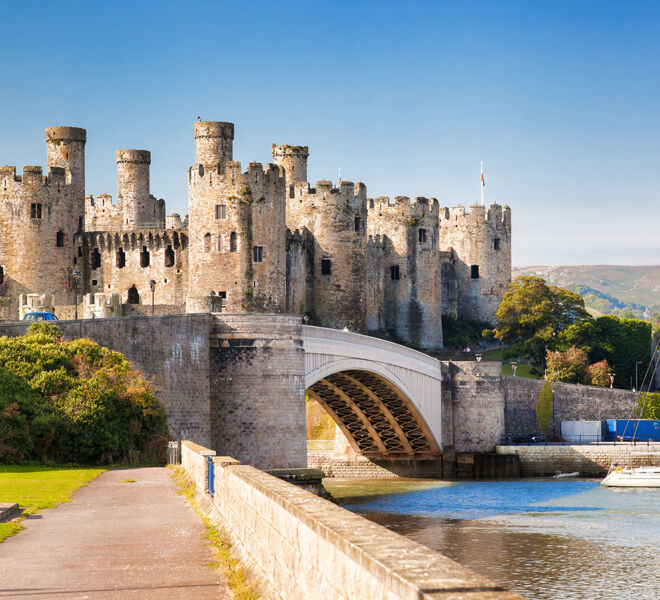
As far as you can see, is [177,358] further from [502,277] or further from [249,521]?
[502,277]

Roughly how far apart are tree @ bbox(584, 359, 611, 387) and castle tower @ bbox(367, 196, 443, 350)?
1069 centimetres

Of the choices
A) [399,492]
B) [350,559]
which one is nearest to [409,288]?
[399,492]

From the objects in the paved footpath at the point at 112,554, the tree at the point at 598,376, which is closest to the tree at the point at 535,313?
the tree at the point at 598,376

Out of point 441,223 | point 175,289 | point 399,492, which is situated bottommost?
point 399,492

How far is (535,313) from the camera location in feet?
271

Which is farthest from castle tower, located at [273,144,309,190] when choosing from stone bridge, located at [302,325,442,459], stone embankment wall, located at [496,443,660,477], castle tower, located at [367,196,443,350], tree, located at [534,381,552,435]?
stone embankment wall, located at [496,443,660,477]

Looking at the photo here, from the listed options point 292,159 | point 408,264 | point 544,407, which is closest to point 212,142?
point 292,159

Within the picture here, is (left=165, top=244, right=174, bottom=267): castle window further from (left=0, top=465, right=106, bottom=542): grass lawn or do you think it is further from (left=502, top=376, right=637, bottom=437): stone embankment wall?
(left=0, top=465, right=106, bottom=542): grass lawn

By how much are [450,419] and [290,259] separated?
13112 mm

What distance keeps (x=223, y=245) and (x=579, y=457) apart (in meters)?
22.0

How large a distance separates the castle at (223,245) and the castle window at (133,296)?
0.19 feet

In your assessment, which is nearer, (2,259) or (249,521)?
(249,521)

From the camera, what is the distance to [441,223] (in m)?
90.6

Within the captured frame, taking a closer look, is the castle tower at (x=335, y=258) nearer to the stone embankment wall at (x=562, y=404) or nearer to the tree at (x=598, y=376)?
the stone embankment wall at (x=562, y=404)
